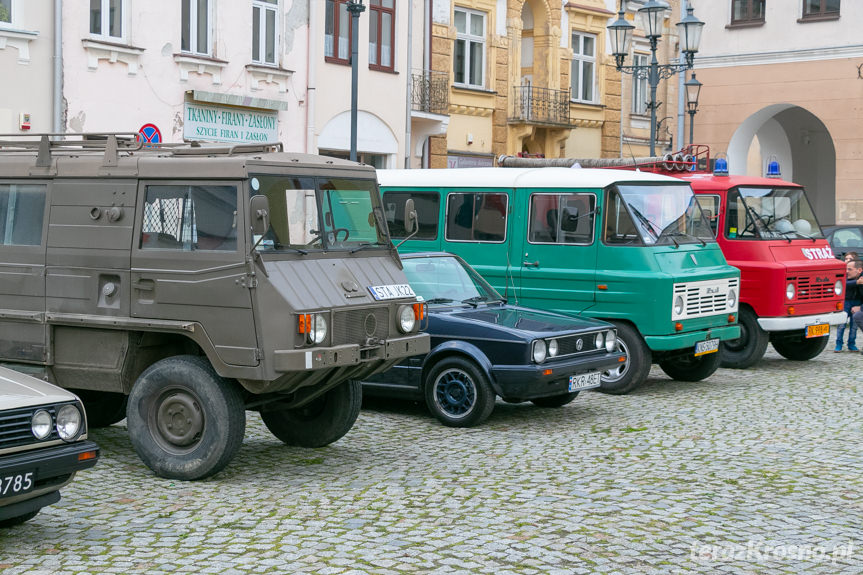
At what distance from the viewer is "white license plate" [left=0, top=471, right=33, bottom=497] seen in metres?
6.54

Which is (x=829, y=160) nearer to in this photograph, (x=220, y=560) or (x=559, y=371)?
(x=559, y=371)

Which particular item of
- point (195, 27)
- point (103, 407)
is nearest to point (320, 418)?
point (103, 407)

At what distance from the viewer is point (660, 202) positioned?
1430cm

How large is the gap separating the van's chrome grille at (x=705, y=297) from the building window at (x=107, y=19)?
11.6m

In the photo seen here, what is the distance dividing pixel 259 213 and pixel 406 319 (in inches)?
64.3

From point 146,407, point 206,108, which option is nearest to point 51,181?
point 146,407

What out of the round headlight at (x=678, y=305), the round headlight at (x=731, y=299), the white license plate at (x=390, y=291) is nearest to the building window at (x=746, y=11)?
the round headlight at (x=731, y=299)

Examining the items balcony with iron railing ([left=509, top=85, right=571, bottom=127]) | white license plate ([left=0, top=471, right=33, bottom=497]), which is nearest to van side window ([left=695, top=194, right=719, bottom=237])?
white license plate ([left=0, top=471, right=33, bottom=497])

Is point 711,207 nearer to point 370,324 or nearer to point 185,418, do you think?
point 370,324

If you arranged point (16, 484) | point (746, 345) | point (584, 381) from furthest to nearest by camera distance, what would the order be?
1. point (746, 345)
2. point (584, 381)
3. point (16, 484)

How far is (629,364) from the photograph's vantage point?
13.4m

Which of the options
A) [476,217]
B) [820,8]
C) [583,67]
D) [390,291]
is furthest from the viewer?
[583,67]

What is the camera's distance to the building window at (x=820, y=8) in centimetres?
3228

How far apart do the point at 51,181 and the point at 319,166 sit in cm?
206
